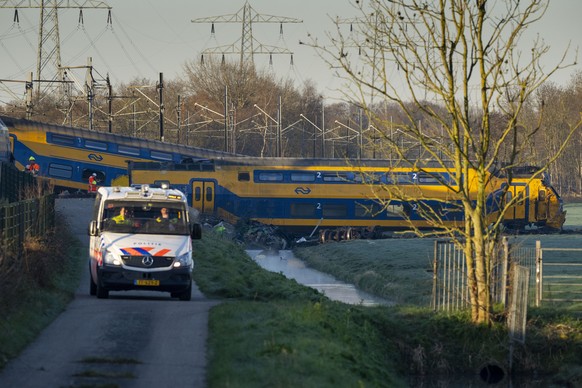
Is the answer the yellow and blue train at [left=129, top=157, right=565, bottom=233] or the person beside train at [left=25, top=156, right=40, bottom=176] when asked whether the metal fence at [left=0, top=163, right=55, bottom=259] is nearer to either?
the person beside train at [left=25, top=156, right=40, bottom=176]

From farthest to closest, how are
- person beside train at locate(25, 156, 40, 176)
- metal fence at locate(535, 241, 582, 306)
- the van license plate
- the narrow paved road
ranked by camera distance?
person beside train at locate(25, 156, 40, 176), metal fence at locate(535, 241, 582, 306), the van license plate, the narrow paved road

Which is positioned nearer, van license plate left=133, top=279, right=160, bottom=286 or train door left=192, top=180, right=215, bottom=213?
van license plate left=133, top=279, right=160, bottom=286

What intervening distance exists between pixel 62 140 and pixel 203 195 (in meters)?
9.44

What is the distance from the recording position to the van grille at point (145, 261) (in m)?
23.3

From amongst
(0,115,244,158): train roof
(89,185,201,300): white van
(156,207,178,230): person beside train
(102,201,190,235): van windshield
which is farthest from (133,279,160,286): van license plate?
(0,115,244,158): train roof

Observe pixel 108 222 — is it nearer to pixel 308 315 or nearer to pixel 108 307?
pixel 108 307

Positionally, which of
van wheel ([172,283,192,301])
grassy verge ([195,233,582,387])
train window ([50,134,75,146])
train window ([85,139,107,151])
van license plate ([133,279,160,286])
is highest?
train window ([50,134,75,146])

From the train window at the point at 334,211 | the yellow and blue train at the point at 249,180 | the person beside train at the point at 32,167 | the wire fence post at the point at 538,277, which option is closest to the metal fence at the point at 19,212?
the wire fence post at the point at 538,277

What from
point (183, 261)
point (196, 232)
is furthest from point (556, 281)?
point (183, 261)

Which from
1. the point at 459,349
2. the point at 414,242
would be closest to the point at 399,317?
the point at 459,349

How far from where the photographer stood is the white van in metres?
23.3

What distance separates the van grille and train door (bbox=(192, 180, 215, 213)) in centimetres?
4702

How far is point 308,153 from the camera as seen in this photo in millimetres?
136500

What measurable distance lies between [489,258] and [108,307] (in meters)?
7.70
